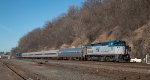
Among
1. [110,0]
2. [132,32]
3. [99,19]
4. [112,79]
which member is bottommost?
[112,79]

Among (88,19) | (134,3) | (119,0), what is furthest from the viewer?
(88,19)

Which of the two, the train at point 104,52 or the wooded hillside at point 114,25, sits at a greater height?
the wooded hillside at point 114,25

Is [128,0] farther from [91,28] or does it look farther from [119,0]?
[91,28]

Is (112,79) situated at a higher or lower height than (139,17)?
lower

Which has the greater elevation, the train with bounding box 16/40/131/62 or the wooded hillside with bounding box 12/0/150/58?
the wooded hillside with bounding box 12/0/150/58

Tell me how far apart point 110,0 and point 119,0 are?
9.68 m

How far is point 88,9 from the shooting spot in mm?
107000

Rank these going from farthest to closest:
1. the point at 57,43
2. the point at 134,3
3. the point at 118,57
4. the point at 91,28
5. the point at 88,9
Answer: the point at 57,43 → the point at 88,9 → the point at 91,28 → the point at 134,3 → the point at 118,57

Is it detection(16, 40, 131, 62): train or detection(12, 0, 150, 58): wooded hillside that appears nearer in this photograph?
detection(16, 40, 131, 62): train

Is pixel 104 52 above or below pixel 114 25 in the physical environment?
below

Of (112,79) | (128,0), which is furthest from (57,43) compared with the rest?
(112,79)

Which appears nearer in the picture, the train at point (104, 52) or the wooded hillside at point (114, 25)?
the train at point (104, 52)

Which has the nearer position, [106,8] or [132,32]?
[132,32]

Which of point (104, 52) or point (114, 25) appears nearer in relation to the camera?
point (104, 52)
